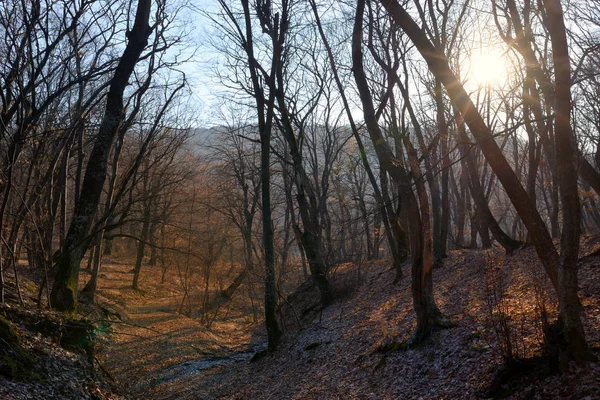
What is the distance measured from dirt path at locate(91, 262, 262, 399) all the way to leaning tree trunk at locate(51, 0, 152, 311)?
146cm

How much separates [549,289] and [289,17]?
10.6 meters

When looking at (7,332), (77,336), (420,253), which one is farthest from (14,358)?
(420,253)

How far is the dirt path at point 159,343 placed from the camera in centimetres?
1064

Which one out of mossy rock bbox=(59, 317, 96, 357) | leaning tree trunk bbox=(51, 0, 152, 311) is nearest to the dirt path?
mossy rock bbox=(59, 317, 96, 357)

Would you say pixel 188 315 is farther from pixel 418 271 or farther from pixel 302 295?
pixel 418 271

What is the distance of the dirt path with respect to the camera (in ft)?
34.9

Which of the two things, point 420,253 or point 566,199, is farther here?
point 420,253

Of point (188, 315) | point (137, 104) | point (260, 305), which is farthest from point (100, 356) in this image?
point (260, 305)

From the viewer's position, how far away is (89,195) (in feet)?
29.5

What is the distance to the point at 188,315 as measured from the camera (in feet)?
70.7

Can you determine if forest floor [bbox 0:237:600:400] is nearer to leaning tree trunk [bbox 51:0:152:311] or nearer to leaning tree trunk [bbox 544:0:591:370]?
leaning tree trunk [bbox 544:0:591:370]

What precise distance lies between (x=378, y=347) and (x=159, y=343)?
8.50m

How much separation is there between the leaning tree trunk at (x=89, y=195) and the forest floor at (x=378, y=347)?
6.15 feet

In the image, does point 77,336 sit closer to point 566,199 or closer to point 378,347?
point 378,347
